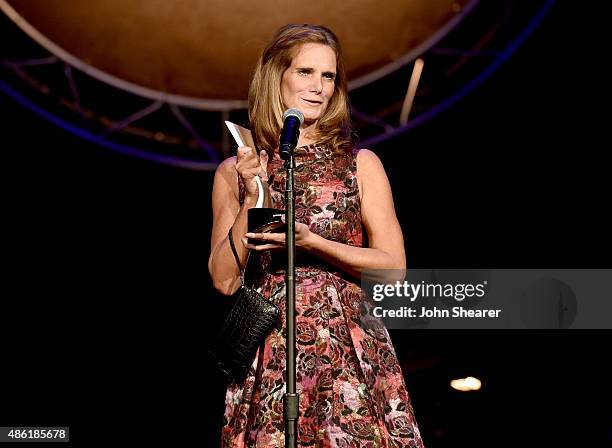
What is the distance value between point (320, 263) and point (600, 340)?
6.72ft

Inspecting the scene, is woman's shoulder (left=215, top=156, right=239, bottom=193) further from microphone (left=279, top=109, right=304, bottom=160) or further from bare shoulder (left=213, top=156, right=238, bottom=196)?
microphone (left=279, top=109, right=304, bottom=160)

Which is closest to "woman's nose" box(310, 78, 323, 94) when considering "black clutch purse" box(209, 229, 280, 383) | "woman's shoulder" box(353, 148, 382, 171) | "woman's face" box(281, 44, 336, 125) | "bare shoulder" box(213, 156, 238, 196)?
"woman's face" box(281, 44, 336, 125)

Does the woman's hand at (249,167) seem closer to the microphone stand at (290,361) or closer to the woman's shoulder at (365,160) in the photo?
the microphone stand at (290,361)

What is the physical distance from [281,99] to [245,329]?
0.67 metres

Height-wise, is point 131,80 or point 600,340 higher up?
point 131,80

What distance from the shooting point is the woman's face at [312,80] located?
235cm

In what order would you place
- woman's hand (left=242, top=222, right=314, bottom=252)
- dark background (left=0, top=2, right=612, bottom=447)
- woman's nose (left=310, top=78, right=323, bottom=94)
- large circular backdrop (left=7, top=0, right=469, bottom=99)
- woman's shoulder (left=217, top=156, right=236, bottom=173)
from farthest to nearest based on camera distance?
dark background (left=0, top=2, right=612, bottom=447), large circular backdrop (left=7, top=0, right=469, bottom=99), woman's shoulder (left=217, top=156, right=236, bottom=173), woman's nose (left=310, top=78, right=323, bottom=94), woman's hand (left=242, top=222, right=314, bottom=252)

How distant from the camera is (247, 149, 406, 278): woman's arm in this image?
84.9 inches

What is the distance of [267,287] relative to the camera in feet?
7.29

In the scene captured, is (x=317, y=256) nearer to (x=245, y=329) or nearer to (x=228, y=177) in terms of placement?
(x=245, y=329)

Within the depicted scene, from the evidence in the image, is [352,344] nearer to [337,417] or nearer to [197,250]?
[337,417]

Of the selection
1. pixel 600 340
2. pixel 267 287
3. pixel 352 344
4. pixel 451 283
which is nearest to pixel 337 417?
pixel 352 344

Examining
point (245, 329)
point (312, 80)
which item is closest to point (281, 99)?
point (312, 80)

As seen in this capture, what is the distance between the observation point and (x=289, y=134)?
1878 mm
